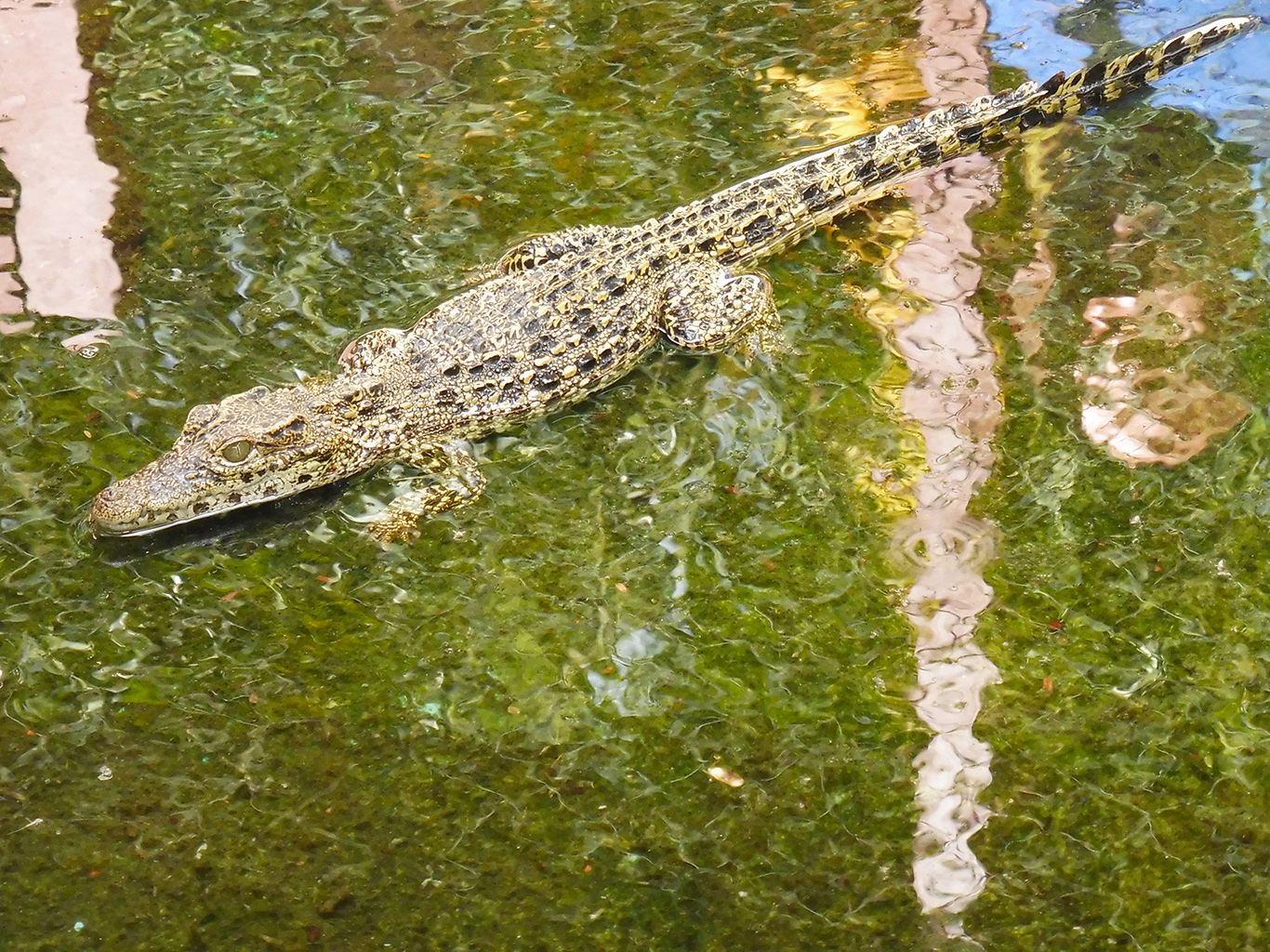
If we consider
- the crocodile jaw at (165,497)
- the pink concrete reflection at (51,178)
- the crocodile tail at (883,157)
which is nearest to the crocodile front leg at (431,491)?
the crocodile jaw at (165,497)

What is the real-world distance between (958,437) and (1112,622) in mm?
1119

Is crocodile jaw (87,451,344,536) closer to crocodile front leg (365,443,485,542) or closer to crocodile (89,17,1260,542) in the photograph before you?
crocodile (89,17,1260,542)

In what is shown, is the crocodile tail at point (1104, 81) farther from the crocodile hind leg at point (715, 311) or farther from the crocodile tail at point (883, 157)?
the crocodile hind leg at point (715, 311)

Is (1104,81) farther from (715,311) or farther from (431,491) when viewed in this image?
(431,491)

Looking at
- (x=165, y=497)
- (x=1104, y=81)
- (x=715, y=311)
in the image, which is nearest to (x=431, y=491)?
(x=165, y=497)

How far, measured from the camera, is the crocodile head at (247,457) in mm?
4656

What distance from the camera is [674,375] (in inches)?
219

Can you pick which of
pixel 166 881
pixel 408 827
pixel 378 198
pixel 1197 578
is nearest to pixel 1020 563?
pixel 1197 578

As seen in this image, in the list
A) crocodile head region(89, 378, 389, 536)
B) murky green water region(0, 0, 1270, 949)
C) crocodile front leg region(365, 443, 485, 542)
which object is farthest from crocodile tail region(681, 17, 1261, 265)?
crocodile head region(89, 378, 389, 536)

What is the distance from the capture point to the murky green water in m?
3.82

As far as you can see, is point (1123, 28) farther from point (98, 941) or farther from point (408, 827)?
point (98, 941)

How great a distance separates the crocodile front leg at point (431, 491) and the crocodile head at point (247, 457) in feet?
0.71

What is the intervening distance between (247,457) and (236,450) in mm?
59

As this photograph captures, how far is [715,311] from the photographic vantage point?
558cm
